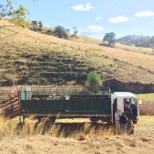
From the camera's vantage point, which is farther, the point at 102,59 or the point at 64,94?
the point at 102,59

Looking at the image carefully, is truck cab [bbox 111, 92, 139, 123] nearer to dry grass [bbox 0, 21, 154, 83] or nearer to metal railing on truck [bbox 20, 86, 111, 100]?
metal railing on truck [bbox 20, 86, 111, 100]

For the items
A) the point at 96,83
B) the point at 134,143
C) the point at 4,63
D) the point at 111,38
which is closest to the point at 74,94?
the point at 134,143

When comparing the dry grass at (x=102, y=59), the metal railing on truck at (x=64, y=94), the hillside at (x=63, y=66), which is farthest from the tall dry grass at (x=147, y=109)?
the dry grass at (x=102, y=59)

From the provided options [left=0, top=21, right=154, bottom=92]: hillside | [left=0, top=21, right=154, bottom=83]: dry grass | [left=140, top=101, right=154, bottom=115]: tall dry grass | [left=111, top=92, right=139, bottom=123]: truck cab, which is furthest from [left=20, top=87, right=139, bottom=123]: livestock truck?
[left=0, top=21, right=154, bottom=83]: dry grass

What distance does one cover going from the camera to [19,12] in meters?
15.1

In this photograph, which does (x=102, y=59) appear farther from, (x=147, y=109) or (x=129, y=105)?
(x=129, y=105)

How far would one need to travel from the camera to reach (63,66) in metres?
56.0

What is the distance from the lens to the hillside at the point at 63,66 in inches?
2028

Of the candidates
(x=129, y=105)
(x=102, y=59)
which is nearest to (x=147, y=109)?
(x=129, y=105)

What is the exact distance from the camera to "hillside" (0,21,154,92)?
169 ft

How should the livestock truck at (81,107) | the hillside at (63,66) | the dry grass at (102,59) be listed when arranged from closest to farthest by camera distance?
the livestock truck at (81,107), the hillside at (63,66), the dry grass at (102,59)

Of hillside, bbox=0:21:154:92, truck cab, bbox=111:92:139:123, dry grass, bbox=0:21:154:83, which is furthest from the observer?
dry grass, bbox=0:21:154:83

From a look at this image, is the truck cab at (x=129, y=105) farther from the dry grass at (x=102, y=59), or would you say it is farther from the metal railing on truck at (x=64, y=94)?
the dry grass at (x=102, y=59)

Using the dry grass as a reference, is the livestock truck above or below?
below
